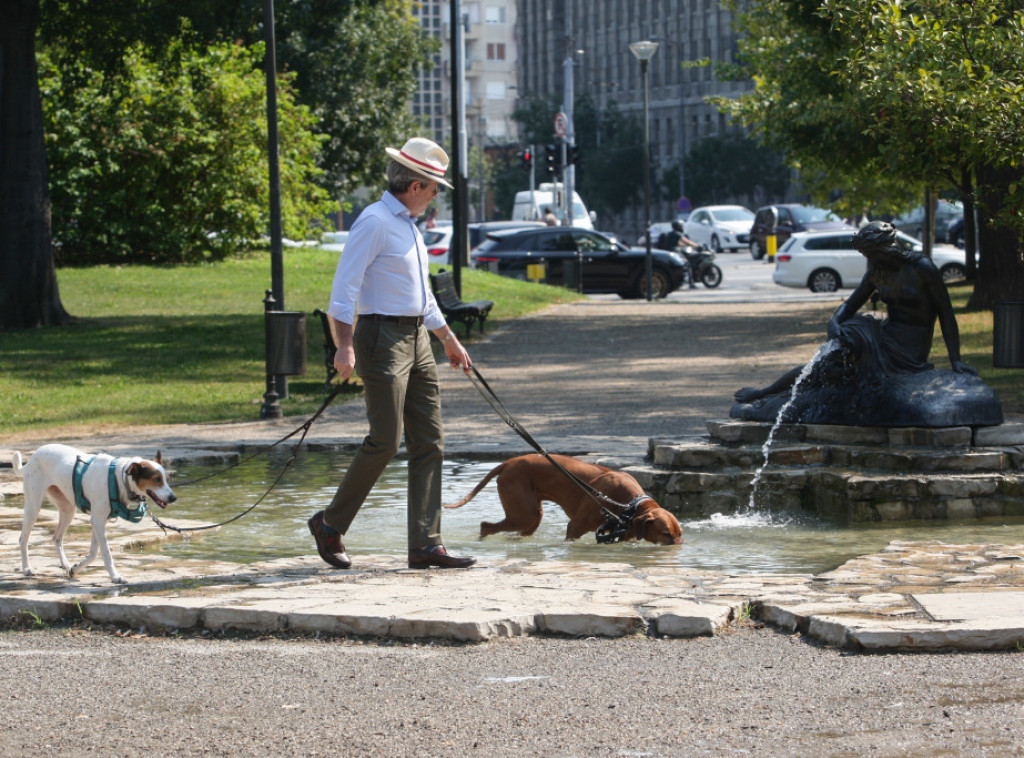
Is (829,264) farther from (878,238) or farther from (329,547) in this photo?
(329,547)

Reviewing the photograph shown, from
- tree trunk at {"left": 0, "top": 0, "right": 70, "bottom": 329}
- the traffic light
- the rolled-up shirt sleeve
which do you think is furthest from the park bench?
the traffic light

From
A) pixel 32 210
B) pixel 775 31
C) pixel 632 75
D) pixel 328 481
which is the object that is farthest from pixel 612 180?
pixel 328 481

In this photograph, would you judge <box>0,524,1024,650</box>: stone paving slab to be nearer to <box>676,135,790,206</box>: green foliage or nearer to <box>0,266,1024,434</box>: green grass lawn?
<box>0,266,1024,434</box>: green grass lawn

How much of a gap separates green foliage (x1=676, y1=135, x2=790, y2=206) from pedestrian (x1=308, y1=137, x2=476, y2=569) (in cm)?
8438

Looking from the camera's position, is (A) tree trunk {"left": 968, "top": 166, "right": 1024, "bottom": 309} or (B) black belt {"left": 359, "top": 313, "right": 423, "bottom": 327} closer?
(B) black belt {"left": 359, "top": 313, "right": 423, "bottom": 327}

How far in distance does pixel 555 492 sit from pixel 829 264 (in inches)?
1025

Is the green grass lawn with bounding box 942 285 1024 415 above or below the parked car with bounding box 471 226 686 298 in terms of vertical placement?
below

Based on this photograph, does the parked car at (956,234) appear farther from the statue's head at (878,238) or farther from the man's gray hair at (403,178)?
the man's gray hair at (403,178)

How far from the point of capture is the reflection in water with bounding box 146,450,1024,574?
734 centimetres

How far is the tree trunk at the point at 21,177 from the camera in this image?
20.4 meters

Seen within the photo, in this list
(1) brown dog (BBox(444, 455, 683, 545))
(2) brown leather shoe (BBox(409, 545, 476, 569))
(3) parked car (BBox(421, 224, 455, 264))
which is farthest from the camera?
(3) parked car (BBox(421, 224, 455, 264))

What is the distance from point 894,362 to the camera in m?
9.05

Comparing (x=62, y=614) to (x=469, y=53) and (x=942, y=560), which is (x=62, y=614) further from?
(x=469, y=53)

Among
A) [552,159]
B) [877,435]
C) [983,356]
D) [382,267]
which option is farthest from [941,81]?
[552,159]
